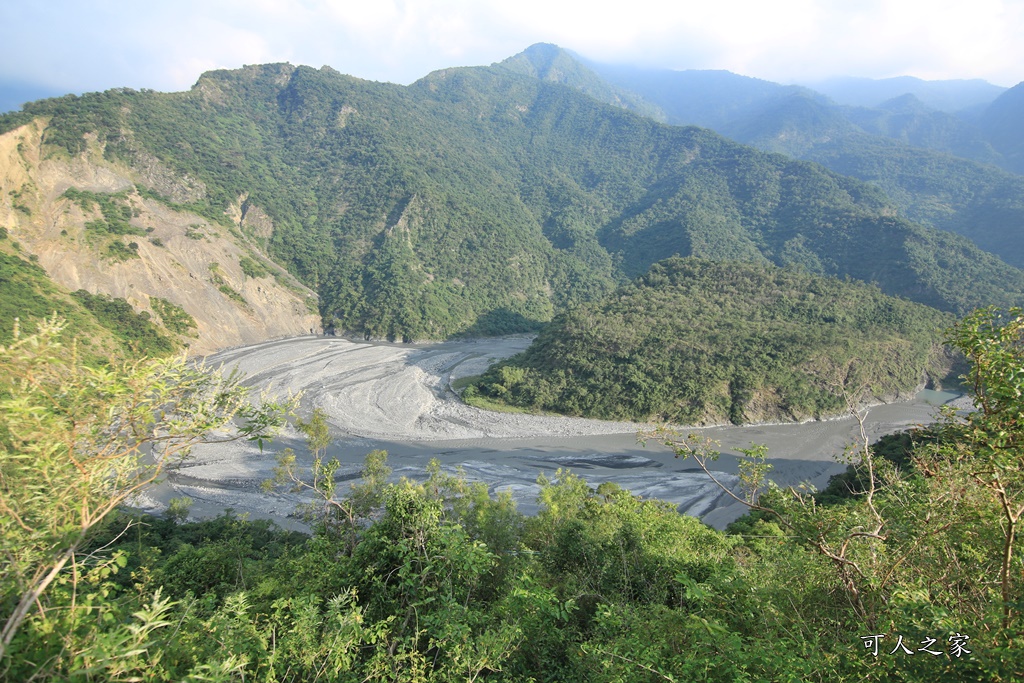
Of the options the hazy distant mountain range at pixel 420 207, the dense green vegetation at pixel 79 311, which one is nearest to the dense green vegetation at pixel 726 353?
the hazy distant mountain range at pixel 420 207

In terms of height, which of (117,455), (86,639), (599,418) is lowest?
(599,418)

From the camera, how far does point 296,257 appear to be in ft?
290

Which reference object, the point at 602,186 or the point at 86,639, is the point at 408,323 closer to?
the point at 86,639

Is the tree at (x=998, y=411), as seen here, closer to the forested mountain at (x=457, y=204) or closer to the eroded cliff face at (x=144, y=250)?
the eroded cliff face at (x=144, y=250)

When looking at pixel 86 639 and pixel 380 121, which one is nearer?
pixel 86 639

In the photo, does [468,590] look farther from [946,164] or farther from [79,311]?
[946,164]

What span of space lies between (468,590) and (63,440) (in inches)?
250

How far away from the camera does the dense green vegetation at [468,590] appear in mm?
4191

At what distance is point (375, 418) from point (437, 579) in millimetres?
40937

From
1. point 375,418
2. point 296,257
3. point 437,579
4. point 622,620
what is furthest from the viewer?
point 296,257

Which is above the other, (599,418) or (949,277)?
(949,277)

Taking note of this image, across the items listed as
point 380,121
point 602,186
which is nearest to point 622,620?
point 380,121

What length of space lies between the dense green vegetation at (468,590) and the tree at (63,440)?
0.03 meters

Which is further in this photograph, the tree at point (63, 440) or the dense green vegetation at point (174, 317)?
the dense green vegetation at point (174, 317)
